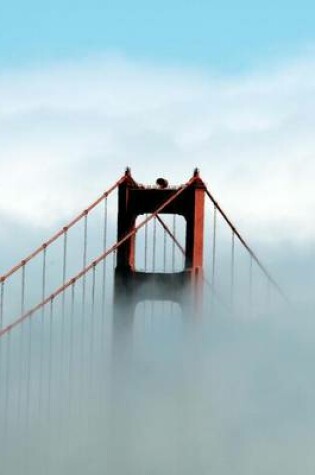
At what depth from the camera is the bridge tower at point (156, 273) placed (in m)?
65.2

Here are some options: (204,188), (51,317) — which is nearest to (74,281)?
(51,317)

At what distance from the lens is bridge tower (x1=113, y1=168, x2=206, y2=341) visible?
2566 inches

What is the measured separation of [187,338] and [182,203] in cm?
399

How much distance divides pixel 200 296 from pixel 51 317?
7453 millimetres

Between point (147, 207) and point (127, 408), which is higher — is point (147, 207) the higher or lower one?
the higher one

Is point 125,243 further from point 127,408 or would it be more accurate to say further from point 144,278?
point 127,408

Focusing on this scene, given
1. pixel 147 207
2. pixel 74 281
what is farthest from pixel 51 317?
pixel 147 207

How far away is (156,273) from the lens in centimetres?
6706

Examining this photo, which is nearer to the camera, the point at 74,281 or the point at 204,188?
the point at 204,188

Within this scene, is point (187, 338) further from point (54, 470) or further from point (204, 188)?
point (54, 470)

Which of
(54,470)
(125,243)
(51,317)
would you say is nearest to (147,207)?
(125,243)

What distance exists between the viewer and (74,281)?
7062cm

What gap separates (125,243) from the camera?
67.6 meters

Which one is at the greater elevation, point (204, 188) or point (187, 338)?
point (204, 188)
